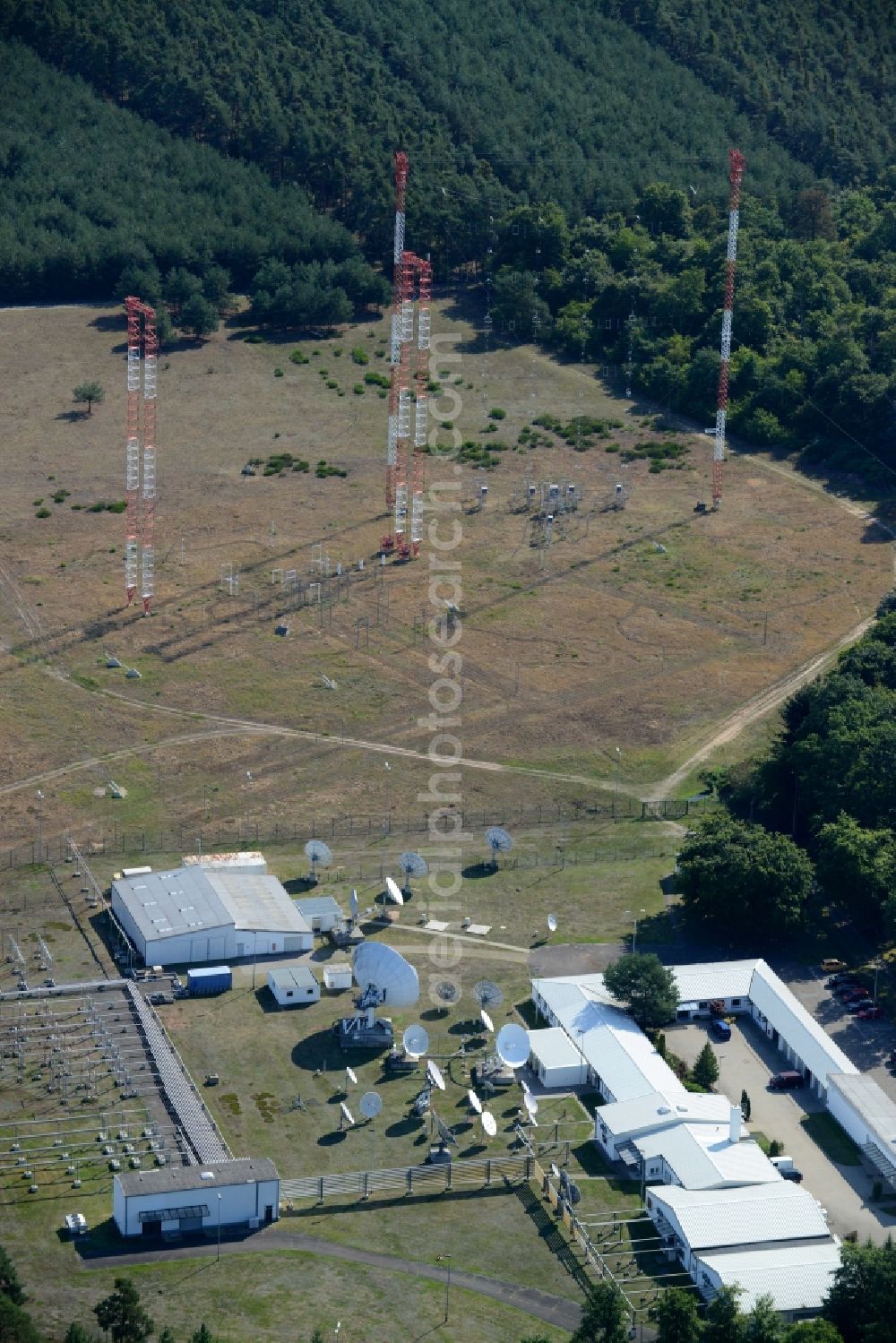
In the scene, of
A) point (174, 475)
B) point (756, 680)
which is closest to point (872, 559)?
point (756, 680)

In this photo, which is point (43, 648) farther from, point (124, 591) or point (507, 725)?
point (507, 725)

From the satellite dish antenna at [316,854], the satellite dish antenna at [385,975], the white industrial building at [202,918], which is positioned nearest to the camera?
the satellite dish antenna at [385,975]

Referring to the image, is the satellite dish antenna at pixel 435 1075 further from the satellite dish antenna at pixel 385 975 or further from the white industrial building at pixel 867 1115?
the white industrial building at pixel 867 1115

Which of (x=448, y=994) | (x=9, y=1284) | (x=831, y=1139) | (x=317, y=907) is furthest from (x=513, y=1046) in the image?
(x=9, y=1284)

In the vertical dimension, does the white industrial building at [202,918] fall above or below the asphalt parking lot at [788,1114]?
above

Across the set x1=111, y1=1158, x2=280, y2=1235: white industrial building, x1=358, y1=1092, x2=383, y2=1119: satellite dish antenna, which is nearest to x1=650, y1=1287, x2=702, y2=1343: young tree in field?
x1=111, y1=1158, x2=280, y2=1235: white industrial building

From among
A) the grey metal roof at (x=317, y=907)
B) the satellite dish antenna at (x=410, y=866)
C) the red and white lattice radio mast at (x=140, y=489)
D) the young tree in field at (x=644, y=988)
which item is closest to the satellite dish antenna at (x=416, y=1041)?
the young tree in field at (x=644, y=988)

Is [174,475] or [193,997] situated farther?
[174,475]
